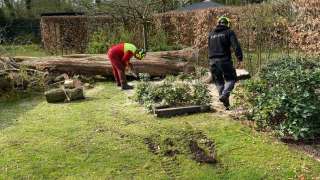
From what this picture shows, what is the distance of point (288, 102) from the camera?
26.7ft

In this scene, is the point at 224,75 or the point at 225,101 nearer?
the point at 225,101

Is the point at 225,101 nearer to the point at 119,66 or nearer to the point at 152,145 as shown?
the point at 152,145

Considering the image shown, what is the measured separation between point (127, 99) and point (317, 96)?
474cm

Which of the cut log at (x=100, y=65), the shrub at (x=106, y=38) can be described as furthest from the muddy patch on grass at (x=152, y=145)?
the shrub at (x=106, y=38)

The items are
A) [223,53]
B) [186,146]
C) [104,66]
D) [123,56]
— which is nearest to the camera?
[186,146]

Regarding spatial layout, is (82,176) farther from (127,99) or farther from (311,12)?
(311,12)

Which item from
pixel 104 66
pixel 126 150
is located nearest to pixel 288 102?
pixel 126 150

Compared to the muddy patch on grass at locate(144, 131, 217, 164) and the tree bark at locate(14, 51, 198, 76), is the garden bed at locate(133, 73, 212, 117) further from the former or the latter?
the tree bark at locate(14, 51, 198, 76)

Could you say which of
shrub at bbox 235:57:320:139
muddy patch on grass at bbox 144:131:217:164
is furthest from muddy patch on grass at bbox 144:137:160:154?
shrub at bbox 235:57:320:139

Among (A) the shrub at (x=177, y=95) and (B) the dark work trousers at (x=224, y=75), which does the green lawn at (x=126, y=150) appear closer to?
(A) the shrub at (x=177, y=95)

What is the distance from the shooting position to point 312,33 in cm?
1251

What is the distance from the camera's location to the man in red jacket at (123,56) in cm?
1321

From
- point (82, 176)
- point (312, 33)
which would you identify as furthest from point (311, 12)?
point (82, 176)

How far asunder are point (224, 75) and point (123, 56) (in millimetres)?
3814
